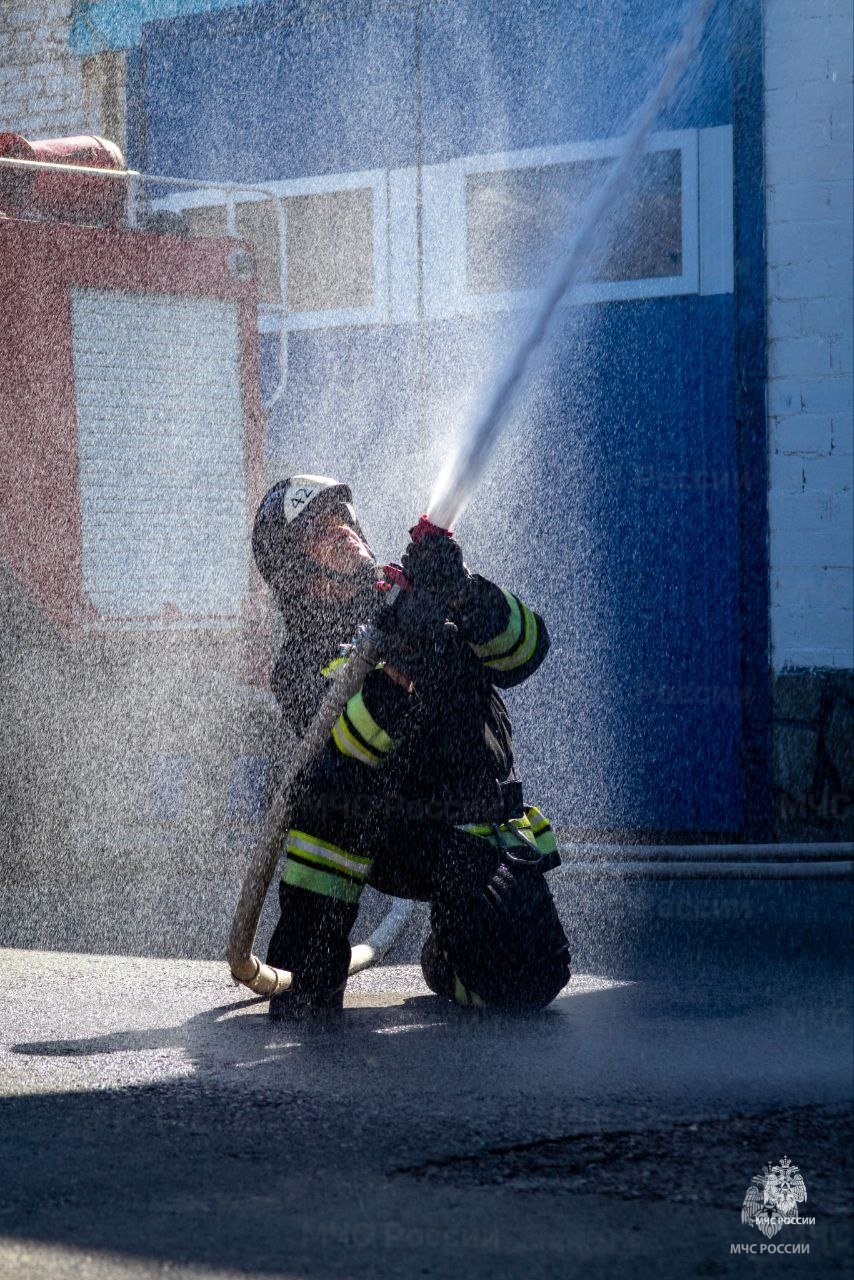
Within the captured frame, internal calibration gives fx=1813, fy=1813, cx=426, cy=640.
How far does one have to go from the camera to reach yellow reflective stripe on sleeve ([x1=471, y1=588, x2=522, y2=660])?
168 inches

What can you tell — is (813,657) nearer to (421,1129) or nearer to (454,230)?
(454,230)

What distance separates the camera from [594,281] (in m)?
7.26

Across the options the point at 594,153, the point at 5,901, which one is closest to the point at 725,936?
the point at 5,901

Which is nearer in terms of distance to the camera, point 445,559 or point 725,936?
point 445,559

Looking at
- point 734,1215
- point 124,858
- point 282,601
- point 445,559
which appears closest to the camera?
point 734,1215

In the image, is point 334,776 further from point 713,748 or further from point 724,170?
point 724,170

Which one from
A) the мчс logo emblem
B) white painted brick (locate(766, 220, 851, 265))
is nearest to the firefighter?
the мчс logo emblem

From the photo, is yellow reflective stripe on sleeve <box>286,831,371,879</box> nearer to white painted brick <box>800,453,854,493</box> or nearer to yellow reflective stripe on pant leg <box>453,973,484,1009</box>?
yellow reflective stripe on pant leg <box>453,973,484,1009</box>

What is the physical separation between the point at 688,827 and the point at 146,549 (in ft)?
7.83

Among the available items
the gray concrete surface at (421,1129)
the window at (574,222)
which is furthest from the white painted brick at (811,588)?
→ the gray concrete surface at (421,1129)

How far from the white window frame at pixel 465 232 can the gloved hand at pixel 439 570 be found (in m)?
3.27

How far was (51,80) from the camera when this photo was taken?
8609mm

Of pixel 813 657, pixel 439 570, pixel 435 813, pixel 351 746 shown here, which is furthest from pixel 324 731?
pixel 813 657

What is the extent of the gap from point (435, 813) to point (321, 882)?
0.33 meters
